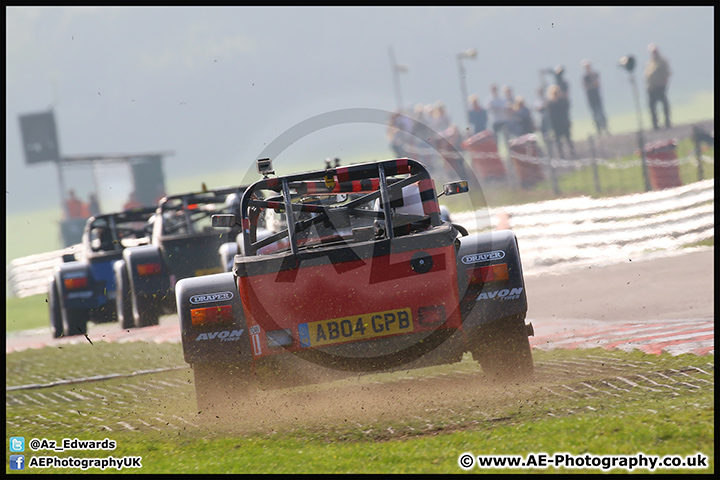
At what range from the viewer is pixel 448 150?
1997cm

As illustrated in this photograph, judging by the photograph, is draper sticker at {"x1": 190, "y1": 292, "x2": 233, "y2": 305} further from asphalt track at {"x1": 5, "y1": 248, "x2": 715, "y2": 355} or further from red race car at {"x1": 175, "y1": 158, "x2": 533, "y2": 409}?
asphalt track at {"x1": 5, "y1": 248, "x2": 715, "y2": 355}

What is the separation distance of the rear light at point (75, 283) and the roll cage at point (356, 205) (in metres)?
7.10

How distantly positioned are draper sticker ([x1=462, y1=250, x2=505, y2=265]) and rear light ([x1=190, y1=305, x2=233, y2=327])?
5.92 feet

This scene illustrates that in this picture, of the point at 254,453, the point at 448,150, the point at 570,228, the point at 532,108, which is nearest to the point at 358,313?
the point at 254,453

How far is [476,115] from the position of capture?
1881 centimetres

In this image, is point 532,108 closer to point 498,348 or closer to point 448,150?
point 448,150

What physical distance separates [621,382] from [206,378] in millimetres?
3054

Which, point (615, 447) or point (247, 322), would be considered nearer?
point (615, 447)

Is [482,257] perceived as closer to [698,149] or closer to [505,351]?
[505,351]

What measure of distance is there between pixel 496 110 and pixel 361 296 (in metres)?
12.9

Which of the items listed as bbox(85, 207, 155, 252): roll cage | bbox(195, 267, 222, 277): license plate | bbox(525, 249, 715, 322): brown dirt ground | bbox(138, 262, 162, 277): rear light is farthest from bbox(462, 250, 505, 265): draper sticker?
bbox(85, 207, 155, 252): roll cage

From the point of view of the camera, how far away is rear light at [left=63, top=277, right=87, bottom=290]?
519 inches

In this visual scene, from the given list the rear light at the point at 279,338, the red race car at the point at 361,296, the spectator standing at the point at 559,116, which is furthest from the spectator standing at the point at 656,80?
the rear light at the point at 279,338

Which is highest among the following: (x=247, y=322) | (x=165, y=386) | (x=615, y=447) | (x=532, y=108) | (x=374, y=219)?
(x=532, y=108)
